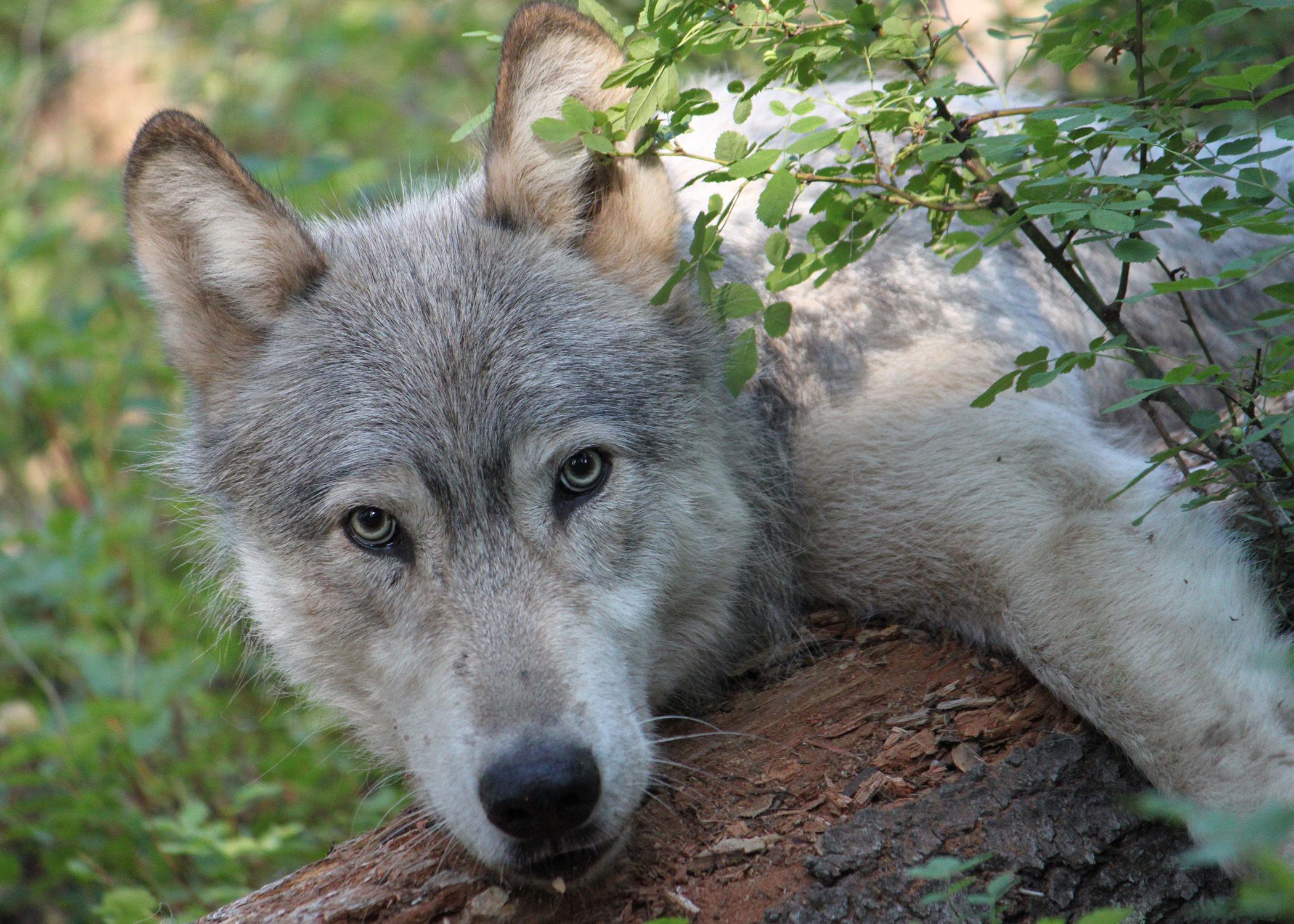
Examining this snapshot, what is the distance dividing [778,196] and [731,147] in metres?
0.19

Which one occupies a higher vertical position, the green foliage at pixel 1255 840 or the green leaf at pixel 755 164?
the green leaf at pixel 755 164

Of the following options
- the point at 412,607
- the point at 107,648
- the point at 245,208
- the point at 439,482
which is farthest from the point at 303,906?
the point at 107,648

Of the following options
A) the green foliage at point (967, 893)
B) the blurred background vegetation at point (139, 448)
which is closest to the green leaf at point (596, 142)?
the blurred background vegetation at point (139, 448)

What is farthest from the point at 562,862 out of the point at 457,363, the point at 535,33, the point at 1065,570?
the point at 535,33

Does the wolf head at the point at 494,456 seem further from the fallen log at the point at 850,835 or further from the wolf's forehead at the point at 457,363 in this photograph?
the fallen log at the point at 850,835

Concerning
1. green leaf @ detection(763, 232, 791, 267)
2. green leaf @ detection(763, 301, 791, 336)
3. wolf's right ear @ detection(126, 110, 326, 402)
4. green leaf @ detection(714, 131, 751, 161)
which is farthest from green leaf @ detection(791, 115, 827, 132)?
wolf's right ear @ detection(126, 110, 326, 402)

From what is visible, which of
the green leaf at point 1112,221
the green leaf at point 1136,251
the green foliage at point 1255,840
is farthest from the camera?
the green leaf at point 1136,251

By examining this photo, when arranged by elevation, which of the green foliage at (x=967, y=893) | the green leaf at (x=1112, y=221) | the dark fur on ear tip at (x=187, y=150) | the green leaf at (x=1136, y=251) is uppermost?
the dark fur on ear tip at (x=187, y=150)

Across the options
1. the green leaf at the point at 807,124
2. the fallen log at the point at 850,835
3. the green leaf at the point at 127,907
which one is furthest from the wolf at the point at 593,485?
the green leaf at the point at 127,907

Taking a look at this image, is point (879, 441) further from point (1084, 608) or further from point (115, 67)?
point (115, 67)

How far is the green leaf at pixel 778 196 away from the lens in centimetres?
243

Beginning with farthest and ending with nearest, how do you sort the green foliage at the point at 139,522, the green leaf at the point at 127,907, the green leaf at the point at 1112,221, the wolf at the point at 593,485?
the green foliage at the point at 139,522, the green leaf at the point at 127,907, the wolf at the point at 593,485, the green leaf at the point at 1112,221

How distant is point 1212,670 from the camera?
2.55 metres

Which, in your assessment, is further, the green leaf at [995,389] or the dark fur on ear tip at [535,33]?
the dark fur on ear tip at [535,33]
